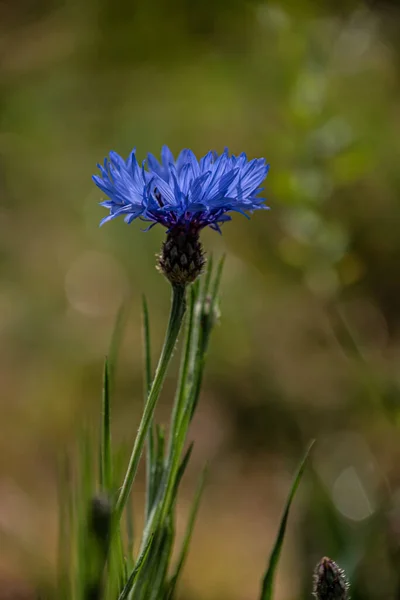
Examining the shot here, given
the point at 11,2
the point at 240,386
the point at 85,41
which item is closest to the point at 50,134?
the point at 85,41

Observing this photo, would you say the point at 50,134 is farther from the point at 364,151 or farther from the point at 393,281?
the point at 364,151

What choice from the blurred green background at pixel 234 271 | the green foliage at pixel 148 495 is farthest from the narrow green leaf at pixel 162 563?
the blurred green background at pixel 234 271

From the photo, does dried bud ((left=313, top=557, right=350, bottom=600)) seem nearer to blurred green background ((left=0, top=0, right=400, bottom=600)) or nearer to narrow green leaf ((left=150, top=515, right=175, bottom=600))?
narrow green leaf ((left=150, top=515, right=175, bottom=600))

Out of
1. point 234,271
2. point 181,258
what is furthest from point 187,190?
point 234,271

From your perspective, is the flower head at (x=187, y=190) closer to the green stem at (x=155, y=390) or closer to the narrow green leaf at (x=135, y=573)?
the green stem at (x=155, y=390)

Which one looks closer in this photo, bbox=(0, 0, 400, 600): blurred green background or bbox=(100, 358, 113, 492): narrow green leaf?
bbox=(100, 358, 113, 492): narrow green leaf

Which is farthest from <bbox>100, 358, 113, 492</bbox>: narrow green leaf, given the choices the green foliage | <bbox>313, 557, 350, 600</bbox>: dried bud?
<bbox>313, 557, 350, 600</bbox>: dried bud
